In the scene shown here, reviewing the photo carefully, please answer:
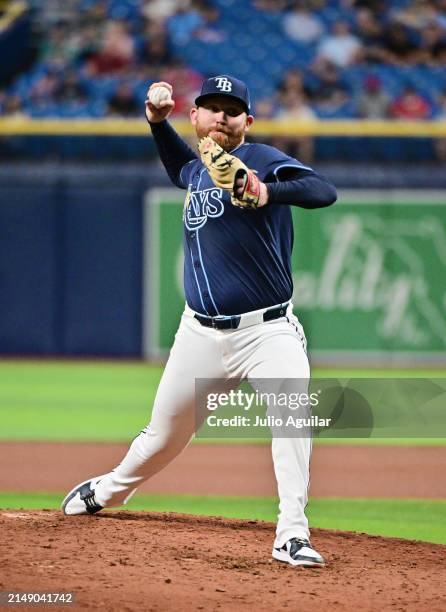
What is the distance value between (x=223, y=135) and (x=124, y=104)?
33.2 feet

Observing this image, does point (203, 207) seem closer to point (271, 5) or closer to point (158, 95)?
point (158, 95)

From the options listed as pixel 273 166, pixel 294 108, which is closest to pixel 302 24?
pixel 294 108

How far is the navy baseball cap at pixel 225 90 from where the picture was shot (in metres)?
4.40

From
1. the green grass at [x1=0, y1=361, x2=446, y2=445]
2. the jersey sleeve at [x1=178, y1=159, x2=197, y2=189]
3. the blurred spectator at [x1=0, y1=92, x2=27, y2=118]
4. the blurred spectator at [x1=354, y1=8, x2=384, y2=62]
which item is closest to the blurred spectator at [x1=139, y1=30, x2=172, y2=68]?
the blurred spectator at [x1=0, y1=92, x2=27, y2=118]

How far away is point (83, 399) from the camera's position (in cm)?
1076

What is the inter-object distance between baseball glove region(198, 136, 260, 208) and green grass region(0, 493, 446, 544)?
78.2 inches

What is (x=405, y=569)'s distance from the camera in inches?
170

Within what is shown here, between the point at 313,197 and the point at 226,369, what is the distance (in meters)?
0.76

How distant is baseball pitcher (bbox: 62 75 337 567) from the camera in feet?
13.9

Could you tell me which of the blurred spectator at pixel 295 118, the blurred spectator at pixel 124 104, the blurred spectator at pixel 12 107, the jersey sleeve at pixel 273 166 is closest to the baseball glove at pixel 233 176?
the jersey sleeve at pixel 273 166

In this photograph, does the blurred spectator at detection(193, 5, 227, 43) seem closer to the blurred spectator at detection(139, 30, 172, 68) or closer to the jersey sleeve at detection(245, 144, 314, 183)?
the blurred spectator at detection(139, 30, 172, 68)

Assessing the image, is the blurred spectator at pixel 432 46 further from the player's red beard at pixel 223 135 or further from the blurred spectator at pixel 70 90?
the player's red beard at pixel 223 135

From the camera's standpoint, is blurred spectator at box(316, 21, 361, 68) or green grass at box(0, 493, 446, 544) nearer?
green grass at box(0, 493, 446, 544)

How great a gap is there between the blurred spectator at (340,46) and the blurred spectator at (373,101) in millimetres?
549
